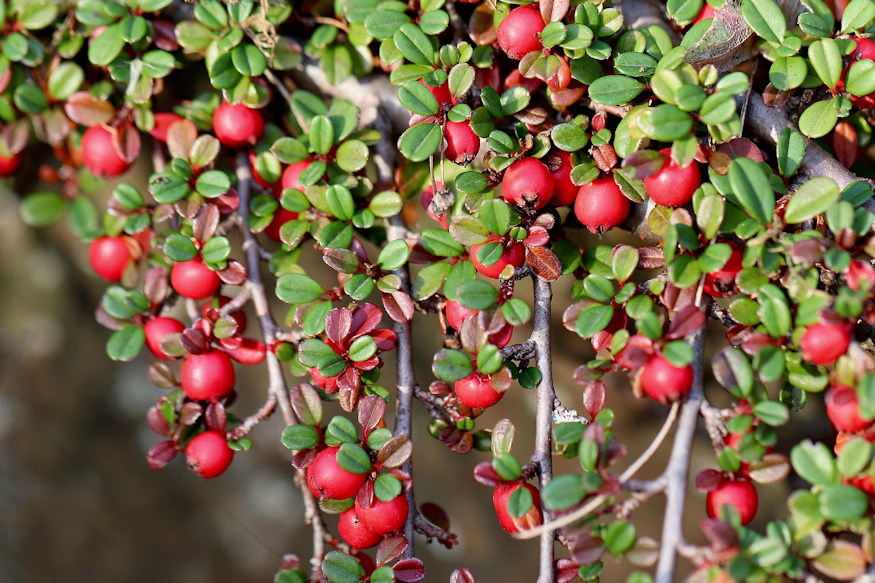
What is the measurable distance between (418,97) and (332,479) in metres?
0.54

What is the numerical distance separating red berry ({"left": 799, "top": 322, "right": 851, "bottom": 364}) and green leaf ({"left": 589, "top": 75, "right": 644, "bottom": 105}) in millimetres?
377

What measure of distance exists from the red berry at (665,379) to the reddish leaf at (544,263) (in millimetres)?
202

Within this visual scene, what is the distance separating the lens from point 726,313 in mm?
985

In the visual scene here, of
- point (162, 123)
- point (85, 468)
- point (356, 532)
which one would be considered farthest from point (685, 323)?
point (85, 468)

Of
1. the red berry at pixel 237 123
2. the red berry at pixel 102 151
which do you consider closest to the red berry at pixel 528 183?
the red berry at pixel 237 123

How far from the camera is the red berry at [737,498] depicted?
Answer: 854 mm

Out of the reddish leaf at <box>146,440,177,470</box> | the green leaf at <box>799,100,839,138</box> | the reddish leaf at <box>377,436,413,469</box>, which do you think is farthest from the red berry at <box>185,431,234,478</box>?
the green leaf at <box>799,100,839,138</box>

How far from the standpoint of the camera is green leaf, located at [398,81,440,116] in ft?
3.28

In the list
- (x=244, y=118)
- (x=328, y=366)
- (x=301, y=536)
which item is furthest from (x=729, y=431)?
(x=301, y=536)

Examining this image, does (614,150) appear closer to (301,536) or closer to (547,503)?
(547,503)

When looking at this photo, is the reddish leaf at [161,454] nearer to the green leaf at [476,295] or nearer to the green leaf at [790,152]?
the green leaf at [476,295]

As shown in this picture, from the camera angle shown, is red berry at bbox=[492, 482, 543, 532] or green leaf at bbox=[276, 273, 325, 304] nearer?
red berry at bbox=[492, 482, 543, 532]

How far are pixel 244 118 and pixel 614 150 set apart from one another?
0.61 metres

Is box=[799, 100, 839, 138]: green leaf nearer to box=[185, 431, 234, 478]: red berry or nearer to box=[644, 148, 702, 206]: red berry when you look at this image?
box=[644, 148, 702, 206]: red berry
